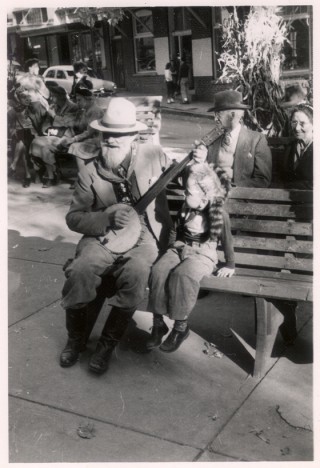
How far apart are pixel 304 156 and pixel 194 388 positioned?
198 cm

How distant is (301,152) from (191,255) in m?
1.40

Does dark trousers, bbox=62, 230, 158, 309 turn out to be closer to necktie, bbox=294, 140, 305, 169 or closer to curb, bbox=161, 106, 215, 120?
necktie, bbox=294, 140, 305, 169

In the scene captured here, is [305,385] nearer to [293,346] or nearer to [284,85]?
[293,346]

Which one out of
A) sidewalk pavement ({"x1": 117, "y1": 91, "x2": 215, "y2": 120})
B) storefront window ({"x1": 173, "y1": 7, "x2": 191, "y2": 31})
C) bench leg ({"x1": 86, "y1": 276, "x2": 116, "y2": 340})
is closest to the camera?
bench leg ({"x1": 86, "y1": 276, "x2": 116, "y2": 340})

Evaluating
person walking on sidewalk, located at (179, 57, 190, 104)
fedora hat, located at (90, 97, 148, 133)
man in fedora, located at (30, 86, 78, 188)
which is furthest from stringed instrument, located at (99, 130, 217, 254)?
person walking on sidewalk, located at (179, 57, 190, 104)

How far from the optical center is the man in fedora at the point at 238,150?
452 cm

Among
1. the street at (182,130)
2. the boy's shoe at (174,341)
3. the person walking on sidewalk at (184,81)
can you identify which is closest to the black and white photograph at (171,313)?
the boy's shoe at (174,341)

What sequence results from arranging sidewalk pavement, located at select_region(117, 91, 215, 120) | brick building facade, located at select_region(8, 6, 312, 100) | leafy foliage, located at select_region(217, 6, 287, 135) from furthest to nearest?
1. brick building facade, located at select_region(8, 6, 312, 100)
2. sidewalk pavement, located at select_region(117, 91, 215, 120)
3. leafy foliage, located at select_region(217, 6, 287, 135)

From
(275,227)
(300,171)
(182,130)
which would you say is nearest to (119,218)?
(275,227)

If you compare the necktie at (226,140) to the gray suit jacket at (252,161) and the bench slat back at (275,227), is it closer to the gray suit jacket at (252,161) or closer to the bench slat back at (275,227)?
the gray suit jacket at (252,161)

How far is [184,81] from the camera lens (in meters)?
21.3

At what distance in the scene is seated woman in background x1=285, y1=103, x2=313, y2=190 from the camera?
4.41m

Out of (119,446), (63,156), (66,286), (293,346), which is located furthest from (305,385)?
(63,156)

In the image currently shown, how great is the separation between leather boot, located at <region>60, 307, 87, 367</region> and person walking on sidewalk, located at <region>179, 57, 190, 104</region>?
18007mm
